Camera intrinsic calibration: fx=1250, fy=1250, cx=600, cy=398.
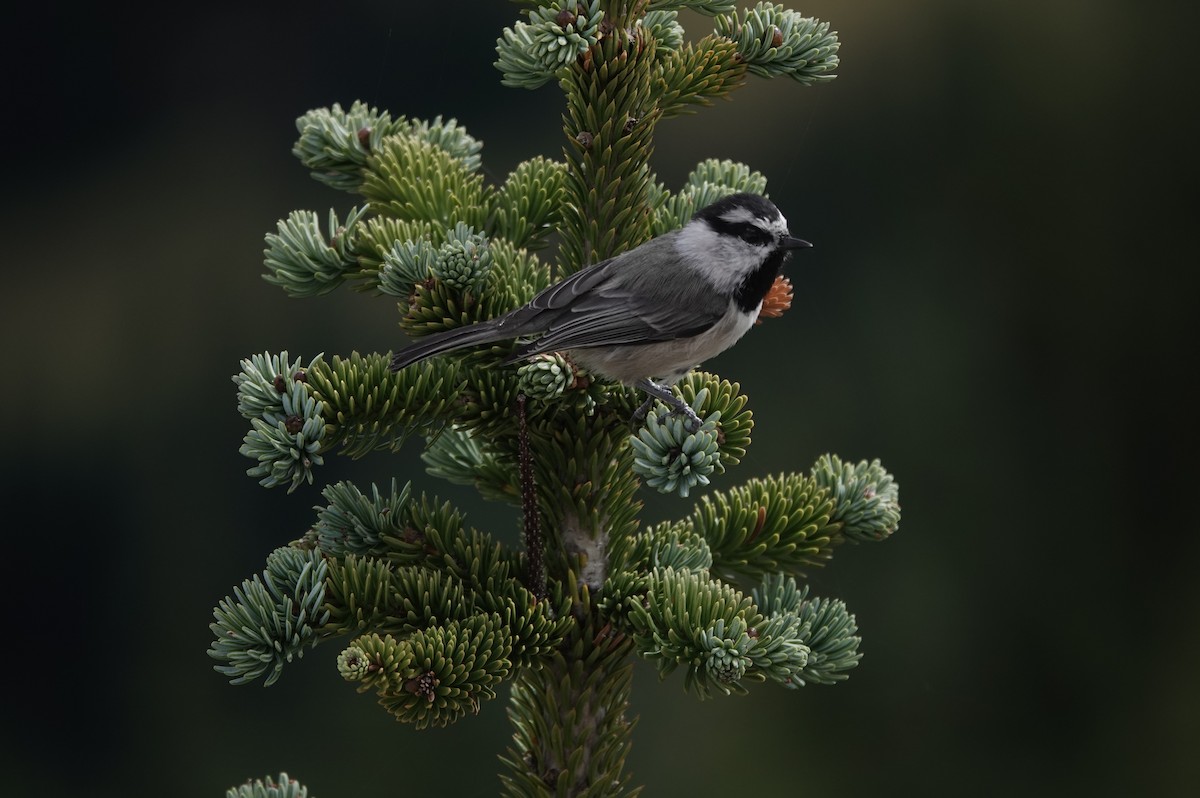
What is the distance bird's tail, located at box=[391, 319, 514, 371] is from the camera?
1.21 meters

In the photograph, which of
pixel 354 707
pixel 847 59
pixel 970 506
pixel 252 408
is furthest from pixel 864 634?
pixel 252 408

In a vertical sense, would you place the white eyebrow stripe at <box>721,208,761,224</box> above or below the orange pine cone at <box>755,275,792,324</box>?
above

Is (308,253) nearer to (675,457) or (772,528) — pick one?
(675,457)

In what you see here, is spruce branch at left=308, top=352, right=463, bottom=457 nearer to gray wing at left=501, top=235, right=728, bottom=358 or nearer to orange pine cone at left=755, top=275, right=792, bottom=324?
gray wing at left=501, top=235, right=728, bottom=358

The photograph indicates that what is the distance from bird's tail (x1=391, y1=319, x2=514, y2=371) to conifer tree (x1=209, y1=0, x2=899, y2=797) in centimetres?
3

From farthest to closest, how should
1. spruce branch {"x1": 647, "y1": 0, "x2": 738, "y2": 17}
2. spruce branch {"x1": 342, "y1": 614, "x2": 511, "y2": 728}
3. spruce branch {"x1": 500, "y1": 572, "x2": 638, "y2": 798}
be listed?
spruce branch {"x1": 647, "y1": 0, "x2": 738, "y2": 17}
spruce branch {"x1": 500, "y1": 572, "x2": 638, "y2": 798}
spruce branch {"x1": 342, "y1": 614, "x2": 511, "y2": 728}

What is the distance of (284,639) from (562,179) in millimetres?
583

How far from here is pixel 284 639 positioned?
1117 mm

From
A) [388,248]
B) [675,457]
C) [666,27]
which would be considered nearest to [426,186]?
[388,248]

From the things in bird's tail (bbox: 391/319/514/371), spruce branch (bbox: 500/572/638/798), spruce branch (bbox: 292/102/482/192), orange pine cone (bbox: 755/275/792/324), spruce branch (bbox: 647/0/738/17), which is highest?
spruce branch (bbox: 647/0/738/17)

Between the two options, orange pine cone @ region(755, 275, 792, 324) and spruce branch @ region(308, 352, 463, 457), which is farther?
orange pine cone @ region(755, 275, 792, 324)

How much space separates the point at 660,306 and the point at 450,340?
362mm

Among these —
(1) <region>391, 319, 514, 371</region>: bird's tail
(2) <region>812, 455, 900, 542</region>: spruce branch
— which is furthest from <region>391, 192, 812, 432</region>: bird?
(2) <region>812, 455, 900, 542</region>: spruce branch

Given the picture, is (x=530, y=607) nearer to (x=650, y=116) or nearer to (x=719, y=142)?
(x=650, y=116)
